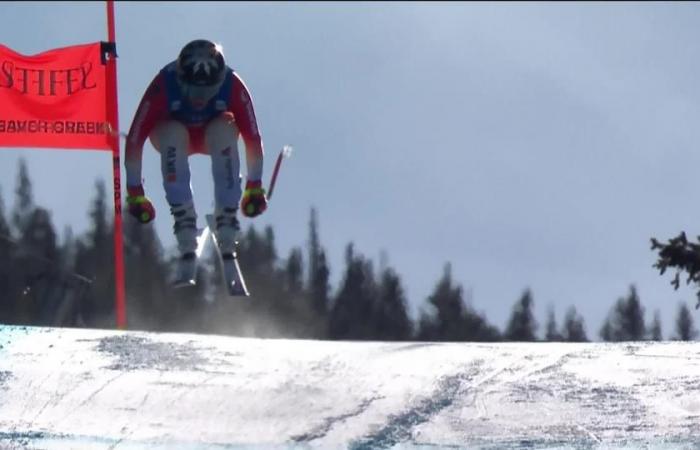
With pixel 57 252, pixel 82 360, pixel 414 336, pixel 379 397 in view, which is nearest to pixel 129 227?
pixel 57 252

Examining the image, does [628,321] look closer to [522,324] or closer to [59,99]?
[522,324]

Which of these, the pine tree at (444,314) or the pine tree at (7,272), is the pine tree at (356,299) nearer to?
the pine tree at (444,314)

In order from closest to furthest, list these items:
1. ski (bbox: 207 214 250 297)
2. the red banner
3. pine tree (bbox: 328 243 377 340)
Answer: ski (bbox: 207 214 250 297) → the red banner → pine tree (bbox: 328 243 377 340)

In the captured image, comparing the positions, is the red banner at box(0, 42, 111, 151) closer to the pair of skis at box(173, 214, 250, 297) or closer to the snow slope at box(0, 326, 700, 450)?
the snow slope at box(0, 326, 700, 450)

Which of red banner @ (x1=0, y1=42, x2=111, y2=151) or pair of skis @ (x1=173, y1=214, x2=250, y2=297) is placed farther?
red banner @ (x1=0, y1=42, x2=111, y2=151)

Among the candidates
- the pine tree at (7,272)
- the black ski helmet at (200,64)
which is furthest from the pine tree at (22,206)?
the black ski helmet at (200,64)

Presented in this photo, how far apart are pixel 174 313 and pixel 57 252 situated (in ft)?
5.73

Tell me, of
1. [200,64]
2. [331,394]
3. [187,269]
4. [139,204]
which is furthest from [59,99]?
[331,394]

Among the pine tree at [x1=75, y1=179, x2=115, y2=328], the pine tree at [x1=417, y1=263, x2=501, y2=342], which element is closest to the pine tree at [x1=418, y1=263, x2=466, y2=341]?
the pine tree at [x1=417, y1=263, x2=501, y2=342]

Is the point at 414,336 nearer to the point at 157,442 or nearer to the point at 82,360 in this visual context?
the point at 82,360

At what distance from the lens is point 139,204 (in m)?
11.8

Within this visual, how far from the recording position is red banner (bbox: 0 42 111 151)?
13.5m

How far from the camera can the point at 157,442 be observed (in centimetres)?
1102

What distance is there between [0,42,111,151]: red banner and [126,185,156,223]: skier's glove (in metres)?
1.75
